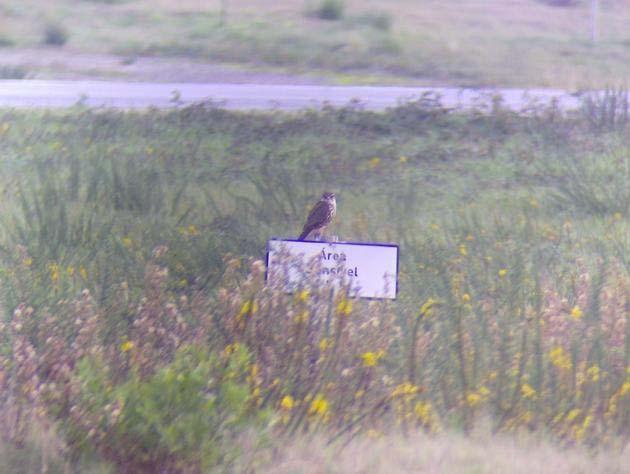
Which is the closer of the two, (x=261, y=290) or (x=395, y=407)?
(x=395, y=407)

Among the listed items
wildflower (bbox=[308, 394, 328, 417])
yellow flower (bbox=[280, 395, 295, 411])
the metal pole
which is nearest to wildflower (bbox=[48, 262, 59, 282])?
yellow flower (bbox=[280, 395, 295, 411])

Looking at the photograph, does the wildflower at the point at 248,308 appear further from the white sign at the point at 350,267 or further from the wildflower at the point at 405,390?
the wildflower at the point at 405,390

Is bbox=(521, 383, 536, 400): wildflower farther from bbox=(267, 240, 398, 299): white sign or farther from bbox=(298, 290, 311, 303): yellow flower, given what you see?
bbox=(298, 290, 311, 303): yellow flower

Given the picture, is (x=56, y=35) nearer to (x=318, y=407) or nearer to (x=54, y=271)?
(x=54, y=271)

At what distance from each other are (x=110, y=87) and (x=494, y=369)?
110 inches

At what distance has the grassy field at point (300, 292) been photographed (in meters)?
4.36

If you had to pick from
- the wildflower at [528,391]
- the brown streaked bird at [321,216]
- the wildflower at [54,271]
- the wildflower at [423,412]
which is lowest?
the wildflower at [423,412]

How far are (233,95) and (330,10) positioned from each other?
0.77m

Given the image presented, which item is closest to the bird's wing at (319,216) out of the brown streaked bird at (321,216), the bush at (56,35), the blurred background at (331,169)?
the brown streaked bird at (321,216)

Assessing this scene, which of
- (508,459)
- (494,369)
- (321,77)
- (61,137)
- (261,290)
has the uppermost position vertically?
(321,77)

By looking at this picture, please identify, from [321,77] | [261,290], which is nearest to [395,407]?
[261,290]

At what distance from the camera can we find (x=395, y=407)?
4660mm


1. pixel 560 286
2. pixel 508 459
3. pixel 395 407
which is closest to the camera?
pixel 508 459

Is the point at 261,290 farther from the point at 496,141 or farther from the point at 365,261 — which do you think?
the point at 496,141
